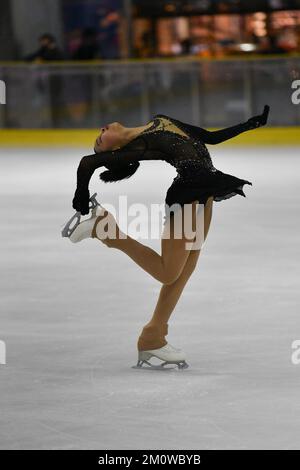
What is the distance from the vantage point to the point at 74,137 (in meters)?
17.4

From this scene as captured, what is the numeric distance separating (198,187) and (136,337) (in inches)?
43.5

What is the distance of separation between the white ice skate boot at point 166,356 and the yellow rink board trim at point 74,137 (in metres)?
11.5

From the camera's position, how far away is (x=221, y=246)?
29.2ft

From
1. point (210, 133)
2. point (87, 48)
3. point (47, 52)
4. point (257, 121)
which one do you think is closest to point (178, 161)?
point (210, 133)

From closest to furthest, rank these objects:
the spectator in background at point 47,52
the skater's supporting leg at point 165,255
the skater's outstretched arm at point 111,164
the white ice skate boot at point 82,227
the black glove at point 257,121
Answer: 1. the skater's outstretched arm at point 111,164
2. the white ice skate boot at point 82,227
3. the skater's supporting leg at point 165,255
4. the black glove at point 257,121
5. the spectator in background at point 47,52

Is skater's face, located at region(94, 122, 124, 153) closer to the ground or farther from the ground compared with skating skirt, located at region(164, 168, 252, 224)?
farther from the ground

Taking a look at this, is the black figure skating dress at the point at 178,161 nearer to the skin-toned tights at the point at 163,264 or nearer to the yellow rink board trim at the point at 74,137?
the skin-toned tights at the point at 163,264

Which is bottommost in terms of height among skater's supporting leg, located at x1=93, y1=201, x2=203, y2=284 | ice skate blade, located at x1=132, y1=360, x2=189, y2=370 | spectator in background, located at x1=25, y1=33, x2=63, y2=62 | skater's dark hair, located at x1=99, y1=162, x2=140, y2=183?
ice skate blade, located at x1=132, y1=360, x2=189, y2=370

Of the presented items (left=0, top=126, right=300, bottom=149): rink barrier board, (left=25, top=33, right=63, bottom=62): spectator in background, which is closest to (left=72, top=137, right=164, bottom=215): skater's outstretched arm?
(left=0, top=126, right=300, bottom=149): rink barrier board

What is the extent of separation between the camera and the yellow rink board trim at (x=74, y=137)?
54.7ft

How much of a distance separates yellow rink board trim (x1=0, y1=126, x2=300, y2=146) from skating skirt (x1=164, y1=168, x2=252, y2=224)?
11522mm

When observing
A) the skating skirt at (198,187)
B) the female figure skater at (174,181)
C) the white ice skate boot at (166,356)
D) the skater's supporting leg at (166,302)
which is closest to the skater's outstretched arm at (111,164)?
the female figure skater at (174,181)

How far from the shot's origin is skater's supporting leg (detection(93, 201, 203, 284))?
519 centimetres

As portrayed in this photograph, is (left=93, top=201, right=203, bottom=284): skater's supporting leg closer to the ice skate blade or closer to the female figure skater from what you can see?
the female figure skater
